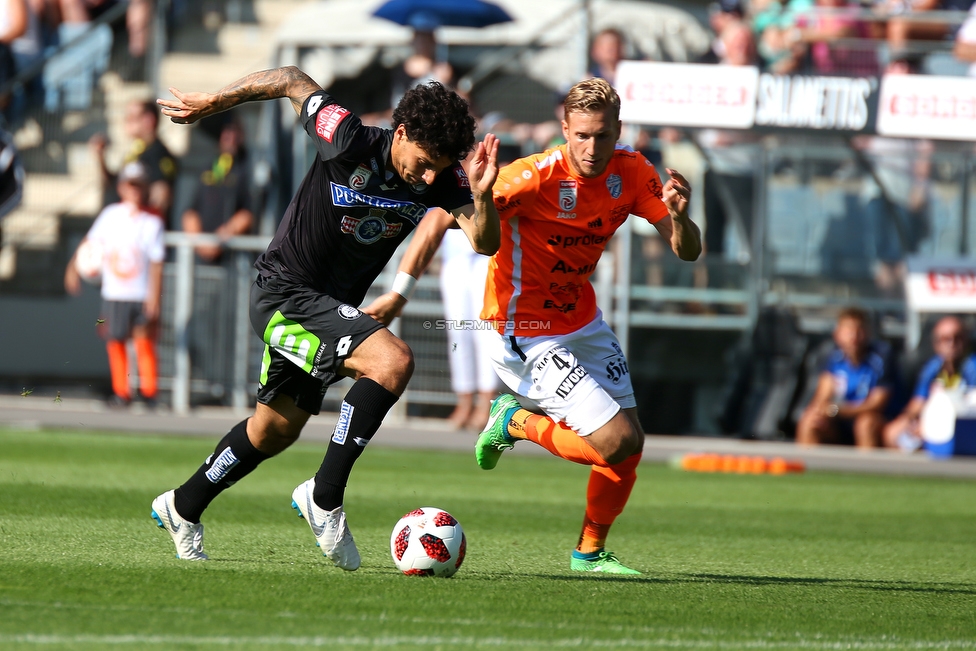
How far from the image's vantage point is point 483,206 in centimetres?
598

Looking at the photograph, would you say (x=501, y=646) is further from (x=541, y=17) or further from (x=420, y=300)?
(x=541, y=17)

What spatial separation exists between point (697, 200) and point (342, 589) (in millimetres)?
11009

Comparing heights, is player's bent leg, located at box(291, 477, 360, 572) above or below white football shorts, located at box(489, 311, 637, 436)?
below

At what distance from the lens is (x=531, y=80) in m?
17.2

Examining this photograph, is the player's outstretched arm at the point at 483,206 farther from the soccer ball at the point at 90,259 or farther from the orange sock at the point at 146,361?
Answer: the soccer ball at the point at 90,259

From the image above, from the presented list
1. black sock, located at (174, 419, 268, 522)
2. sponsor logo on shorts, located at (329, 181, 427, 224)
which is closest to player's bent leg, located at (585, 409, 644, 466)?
sponsor logo on shorts, located at (329, 181, 427, 224)

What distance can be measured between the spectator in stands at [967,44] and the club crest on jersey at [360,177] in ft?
36.0

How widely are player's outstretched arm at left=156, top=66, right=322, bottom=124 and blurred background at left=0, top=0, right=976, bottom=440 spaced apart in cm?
825

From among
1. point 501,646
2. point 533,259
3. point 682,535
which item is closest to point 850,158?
point 682,535

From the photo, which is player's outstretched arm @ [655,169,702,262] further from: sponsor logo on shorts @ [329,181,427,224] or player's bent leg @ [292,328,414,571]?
player's bent leg @ [292,328,414,571]

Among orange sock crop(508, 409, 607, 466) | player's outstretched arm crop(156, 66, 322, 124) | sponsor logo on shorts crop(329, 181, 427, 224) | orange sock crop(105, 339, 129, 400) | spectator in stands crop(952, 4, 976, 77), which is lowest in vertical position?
orange sock crop(105, 339, 129, 400)

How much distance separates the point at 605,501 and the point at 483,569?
0.71 m

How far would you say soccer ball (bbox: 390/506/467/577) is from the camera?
236 inches

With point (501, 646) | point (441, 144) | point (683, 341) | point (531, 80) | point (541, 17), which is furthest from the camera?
point (541, 17)
